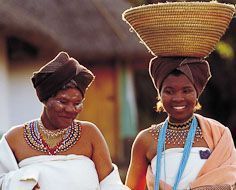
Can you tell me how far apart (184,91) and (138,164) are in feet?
2.00

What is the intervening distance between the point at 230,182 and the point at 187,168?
0.28 metres

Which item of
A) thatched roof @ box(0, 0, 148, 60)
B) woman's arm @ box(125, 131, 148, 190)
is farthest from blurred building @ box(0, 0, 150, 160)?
woman's arm @ box(125, 131, 148, 190)

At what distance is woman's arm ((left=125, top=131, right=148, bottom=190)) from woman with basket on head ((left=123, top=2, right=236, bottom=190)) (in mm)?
70

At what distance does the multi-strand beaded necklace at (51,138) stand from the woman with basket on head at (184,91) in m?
0.55

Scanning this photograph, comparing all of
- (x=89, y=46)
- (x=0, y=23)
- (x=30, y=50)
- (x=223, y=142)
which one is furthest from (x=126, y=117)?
(x=223, y=142)

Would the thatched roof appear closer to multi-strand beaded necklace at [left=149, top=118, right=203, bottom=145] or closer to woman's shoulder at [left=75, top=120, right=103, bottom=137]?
multi-strand beaded necklace at [left=149, top=118, right=203, bottom=145]

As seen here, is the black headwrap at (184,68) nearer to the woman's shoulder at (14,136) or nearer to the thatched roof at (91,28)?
the woman's shoulder at (14,136)

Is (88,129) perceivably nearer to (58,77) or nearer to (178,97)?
(58,77)

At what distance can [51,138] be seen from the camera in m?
5.73

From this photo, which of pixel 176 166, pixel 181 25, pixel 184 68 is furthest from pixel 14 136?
pixel 181 25

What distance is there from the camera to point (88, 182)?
18.4ft

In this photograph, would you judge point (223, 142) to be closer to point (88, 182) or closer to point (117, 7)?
point (88, 182)

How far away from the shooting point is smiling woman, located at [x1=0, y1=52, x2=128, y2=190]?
5.57 meters

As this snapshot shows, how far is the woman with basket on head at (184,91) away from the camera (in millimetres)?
5750
